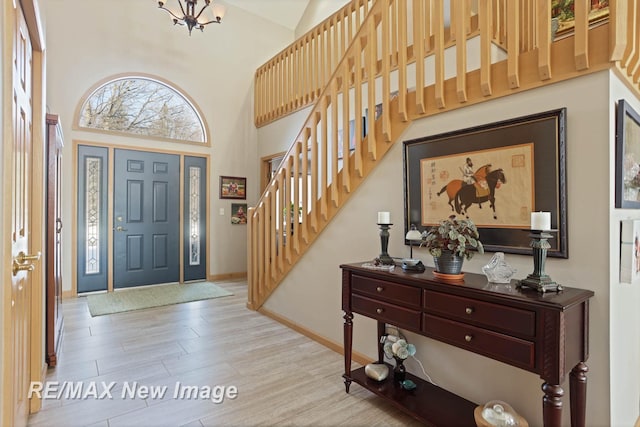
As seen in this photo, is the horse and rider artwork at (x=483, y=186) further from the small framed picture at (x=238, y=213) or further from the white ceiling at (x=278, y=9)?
the white ceiling at (x=278, y=9)

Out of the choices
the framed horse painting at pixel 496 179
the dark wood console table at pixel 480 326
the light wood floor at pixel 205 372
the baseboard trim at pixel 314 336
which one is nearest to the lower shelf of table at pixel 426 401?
the dark wood console table at pixel 480 326

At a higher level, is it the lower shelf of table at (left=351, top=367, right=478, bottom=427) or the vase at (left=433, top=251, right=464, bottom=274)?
the vase at (left=433, top=251, right=464, bottom=274)

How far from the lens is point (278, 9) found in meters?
6.47

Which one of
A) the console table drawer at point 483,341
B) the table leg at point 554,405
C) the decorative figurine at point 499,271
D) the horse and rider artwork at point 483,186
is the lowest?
the table leg at point 554,405

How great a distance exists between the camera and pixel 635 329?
1800mm

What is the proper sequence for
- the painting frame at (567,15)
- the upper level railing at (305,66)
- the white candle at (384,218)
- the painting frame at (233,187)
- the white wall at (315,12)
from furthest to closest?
1. the white wall at (315,12)
2. the painting frame at (233,187)
3. the upper level railing at (305,66)
4. the painting frame at (567,15)
5. the white candle at (384,218)

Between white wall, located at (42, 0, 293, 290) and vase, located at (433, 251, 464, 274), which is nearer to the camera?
vase, located at (433, 251, 464, 274)

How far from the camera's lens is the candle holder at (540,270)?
4.95 feet

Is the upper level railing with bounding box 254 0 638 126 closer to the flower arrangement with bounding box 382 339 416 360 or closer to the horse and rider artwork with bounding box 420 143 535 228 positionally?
the horse and rider artwork with bounding box 420 143 535 228

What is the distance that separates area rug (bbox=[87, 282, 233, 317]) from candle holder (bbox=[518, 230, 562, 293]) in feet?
13.2

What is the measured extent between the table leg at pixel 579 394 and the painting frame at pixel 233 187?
5345mm

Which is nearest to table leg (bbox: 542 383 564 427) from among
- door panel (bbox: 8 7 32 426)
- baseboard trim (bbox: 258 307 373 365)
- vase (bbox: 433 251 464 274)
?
vase (bbox: 433 251 464 274)

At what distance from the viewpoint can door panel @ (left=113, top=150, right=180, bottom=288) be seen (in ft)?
16.4

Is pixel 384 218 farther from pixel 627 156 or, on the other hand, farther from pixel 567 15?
pixel 567 15
